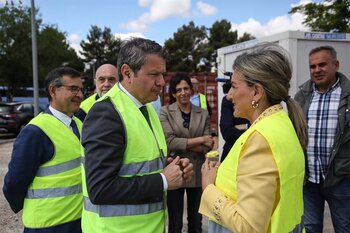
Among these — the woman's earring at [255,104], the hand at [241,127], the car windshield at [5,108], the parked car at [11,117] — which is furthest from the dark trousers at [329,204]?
the car windshield at [5,108]

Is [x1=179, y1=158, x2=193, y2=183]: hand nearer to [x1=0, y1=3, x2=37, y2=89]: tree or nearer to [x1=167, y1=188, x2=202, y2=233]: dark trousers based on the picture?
[x1=167, y1=188, x2=202, y2=233]: dark trousers

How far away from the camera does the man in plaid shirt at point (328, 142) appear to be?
10.3ft

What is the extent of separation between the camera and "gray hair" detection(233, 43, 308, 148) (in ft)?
5.87

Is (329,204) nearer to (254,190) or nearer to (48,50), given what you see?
(254,190)

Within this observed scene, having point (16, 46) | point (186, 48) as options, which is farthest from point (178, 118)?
point (186, 48)

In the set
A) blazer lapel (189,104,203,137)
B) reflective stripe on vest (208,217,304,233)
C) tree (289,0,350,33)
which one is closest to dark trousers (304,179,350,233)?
blazer lapel (189,104,203,137)

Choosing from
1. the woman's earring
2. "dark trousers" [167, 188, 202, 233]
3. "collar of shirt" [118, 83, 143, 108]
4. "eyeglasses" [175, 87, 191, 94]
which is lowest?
"dark trousers" [167, 188, 202, 233]

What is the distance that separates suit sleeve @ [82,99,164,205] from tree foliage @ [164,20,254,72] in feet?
155

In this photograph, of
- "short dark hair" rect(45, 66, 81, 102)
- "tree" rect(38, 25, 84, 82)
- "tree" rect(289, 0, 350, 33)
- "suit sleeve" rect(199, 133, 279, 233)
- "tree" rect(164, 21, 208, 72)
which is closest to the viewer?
"suit sleeve" rect(199, 133, 279, 233)

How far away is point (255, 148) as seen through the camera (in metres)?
1.65

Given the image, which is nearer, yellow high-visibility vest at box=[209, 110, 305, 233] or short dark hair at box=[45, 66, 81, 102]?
yellow high-visibility vest at box=[209, 110, 305, 233]

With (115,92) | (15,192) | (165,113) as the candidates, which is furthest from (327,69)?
(15,192)

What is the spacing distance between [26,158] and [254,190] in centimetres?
161

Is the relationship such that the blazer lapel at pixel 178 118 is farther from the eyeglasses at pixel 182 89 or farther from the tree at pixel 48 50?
the tree at pixel 48 50
